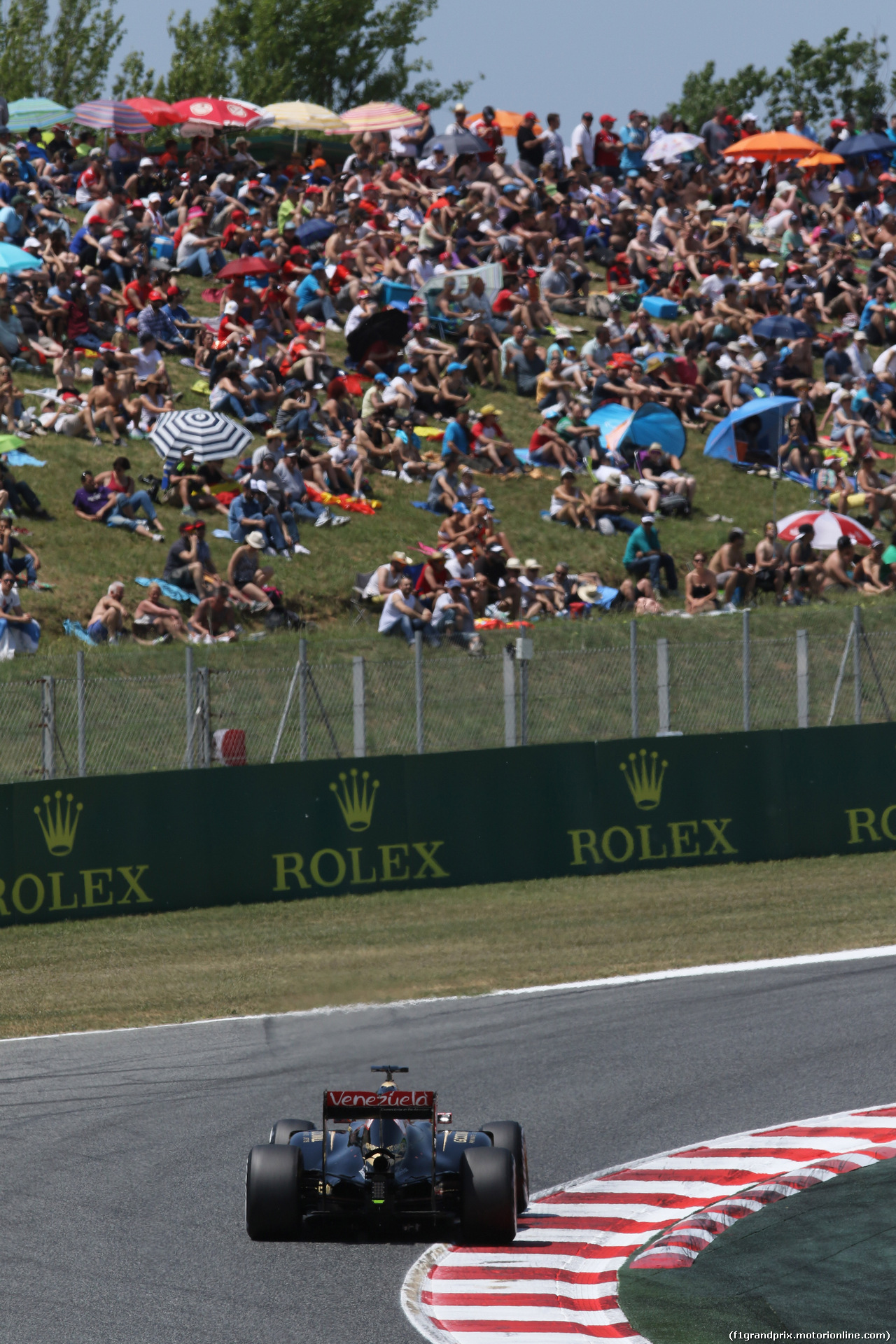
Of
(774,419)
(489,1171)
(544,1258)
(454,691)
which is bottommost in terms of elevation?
(544,1258)

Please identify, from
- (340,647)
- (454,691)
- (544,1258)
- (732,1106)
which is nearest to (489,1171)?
(544,1258)

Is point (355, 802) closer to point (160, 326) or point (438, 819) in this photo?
point (438, 819)

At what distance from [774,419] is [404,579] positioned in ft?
31.0

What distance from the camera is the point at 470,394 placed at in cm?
2578

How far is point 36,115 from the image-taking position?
29.7 metres

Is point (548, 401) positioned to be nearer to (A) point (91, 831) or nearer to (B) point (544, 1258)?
(A) point (91, 831)

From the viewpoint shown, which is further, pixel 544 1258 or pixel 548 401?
pixel 548 401

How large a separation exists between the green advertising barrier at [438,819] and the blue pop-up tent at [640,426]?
8.38 meters

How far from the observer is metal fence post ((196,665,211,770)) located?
55.2ft

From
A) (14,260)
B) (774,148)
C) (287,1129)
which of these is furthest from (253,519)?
(774,148)

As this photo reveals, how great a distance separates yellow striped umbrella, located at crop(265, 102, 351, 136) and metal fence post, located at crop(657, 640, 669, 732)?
53.9ft

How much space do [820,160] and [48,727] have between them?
22434 millimetres

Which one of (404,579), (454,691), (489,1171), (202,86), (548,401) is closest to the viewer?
(489,1171)

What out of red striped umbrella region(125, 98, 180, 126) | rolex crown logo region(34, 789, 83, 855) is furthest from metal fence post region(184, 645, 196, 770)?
red striped umbrella region(125, 98, 180, 126)
